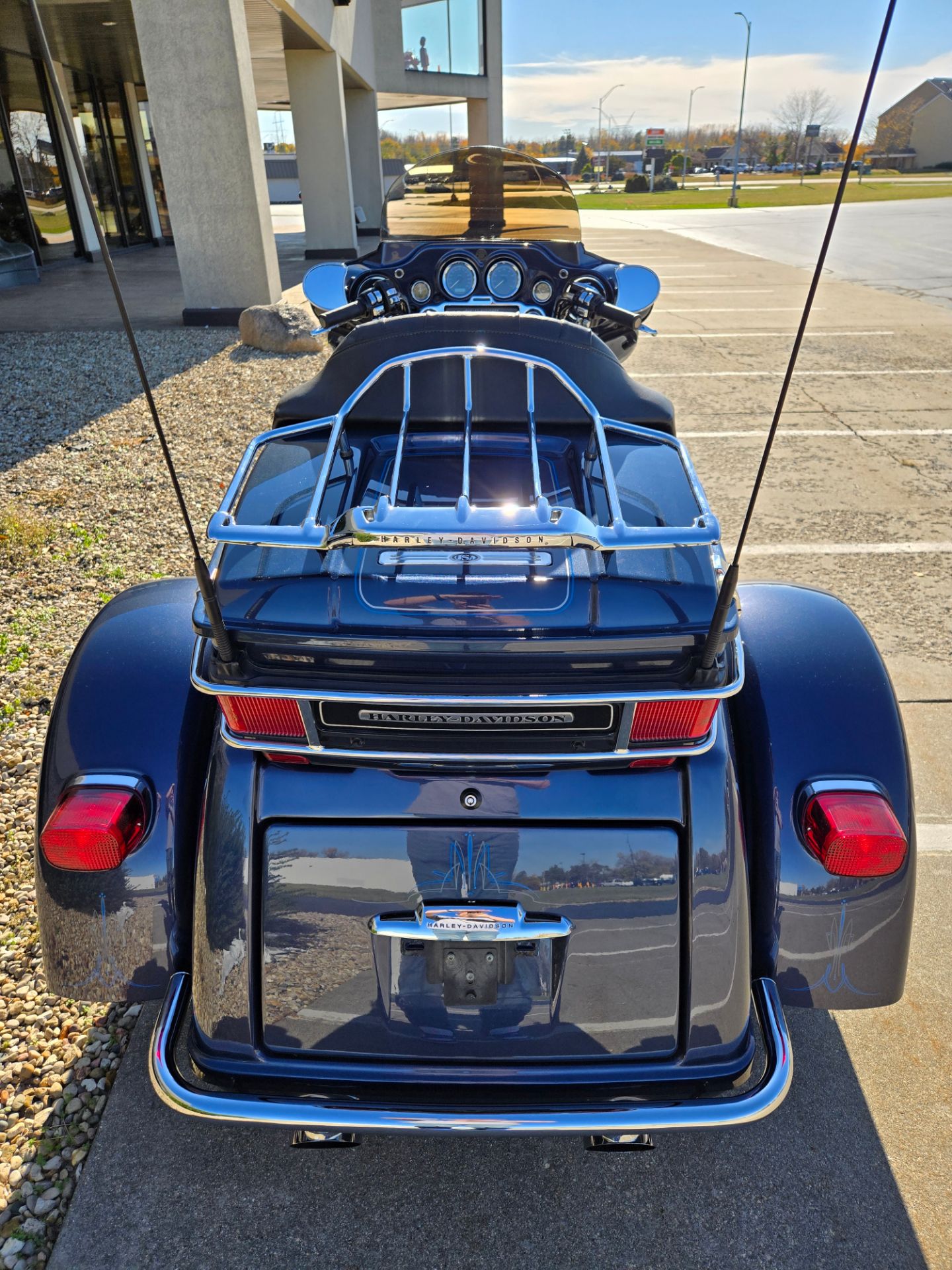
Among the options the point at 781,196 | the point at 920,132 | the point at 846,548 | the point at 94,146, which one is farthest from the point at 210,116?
the point at 920,132

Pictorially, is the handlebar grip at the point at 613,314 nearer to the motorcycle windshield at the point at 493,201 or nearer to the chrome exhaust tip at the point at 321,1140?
the motorcycle windshield at the point at 493,201

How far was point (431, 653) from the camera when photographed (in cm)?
163

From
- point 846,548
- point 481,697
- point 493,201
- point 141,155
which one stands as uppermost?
point 141,155

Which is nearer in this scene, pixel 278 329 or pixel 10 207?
pixel 278 329

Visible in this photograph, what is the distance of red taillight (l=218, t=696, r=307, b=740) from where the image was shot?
1638 mm

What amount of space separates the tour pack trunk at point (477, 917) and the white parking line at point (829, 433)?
587 centimetres

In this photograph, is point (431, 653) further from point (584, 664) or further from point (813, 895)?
point (813, 895)

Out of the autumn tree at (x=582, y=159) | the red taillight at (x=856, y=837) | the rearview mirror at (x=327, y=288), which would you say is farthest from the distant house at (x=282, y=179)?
the red taillight at (x=856, y=837)

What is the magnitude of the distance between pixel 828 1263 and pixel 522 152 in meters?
4.83

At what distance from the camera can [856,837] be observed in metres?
1.82

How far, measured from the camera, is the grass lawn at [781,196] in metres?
38.5

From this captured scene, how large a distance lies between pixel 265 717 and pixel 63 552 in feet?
12.9

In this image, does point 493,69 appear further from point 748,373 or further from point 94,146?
point 748,373

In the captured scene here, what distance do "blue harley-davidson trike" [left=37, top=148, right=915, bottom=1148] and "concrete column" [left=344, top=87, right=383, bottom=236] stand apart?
21439mm
